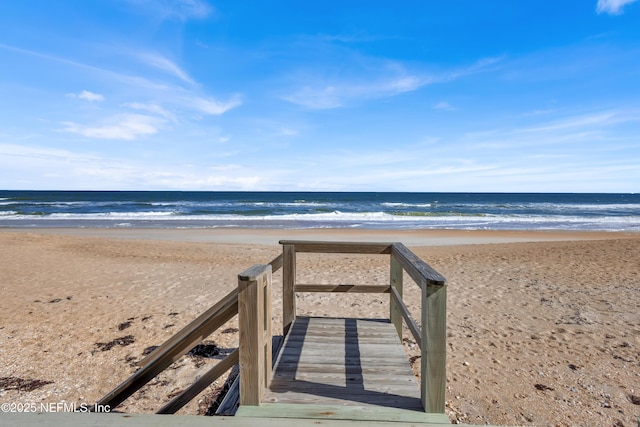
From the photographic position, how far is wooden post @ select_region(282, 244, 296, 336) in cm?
440

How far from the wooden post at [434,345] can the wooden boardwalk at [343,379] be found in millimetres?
132

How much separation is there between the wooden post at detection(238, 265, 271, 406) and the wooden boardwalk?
0.14 metres

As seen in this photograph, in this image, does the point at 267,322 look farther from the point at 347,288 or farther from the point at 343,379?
the point at 347,288

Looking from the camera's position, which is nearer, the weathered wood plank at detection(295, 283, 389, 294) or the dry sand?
the dry sand

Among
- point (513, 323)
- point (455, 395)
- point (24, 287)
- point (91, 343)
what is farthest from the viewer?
point (24, 287)

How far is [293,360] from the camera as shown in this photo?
352cm

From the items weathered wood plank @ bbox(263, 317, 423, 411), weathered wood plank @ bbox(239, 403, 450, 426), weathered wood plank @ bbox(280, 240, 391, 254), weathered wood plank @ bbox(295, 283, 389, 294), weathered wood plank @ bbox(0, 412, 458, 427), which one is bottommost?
weathered wood plank @ bbox(263, 317, 423, 411)

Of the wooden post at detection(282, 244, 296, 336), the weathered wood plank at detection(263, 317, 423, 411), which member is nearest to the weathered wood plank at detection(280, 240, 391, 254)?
the wooden post at detection(282, 244, 296, 336)

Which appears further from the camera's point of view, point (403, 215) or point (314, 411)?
point (403, 215)

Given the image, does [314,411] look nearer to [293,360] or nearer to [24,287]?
[293,360]

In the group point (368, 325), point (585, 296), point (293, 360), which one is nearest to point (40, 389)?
point (293, 360)

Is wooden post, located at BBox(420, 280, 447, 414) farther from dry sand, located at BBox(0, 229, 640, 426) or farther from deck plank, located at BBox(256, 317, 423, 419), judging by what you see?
dry sand, located at BBox(0, 229, 640, 426)

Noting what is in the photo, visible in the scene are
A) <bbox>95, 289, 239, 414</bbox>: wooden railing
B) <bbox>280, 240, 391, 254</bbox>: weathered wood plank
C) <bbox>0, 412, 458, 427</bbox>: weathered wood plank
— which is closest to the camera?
<bbox>0, 412, 458, 427</bbox>: weathered wood plank

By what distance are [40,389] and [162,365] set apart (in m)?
2.61
